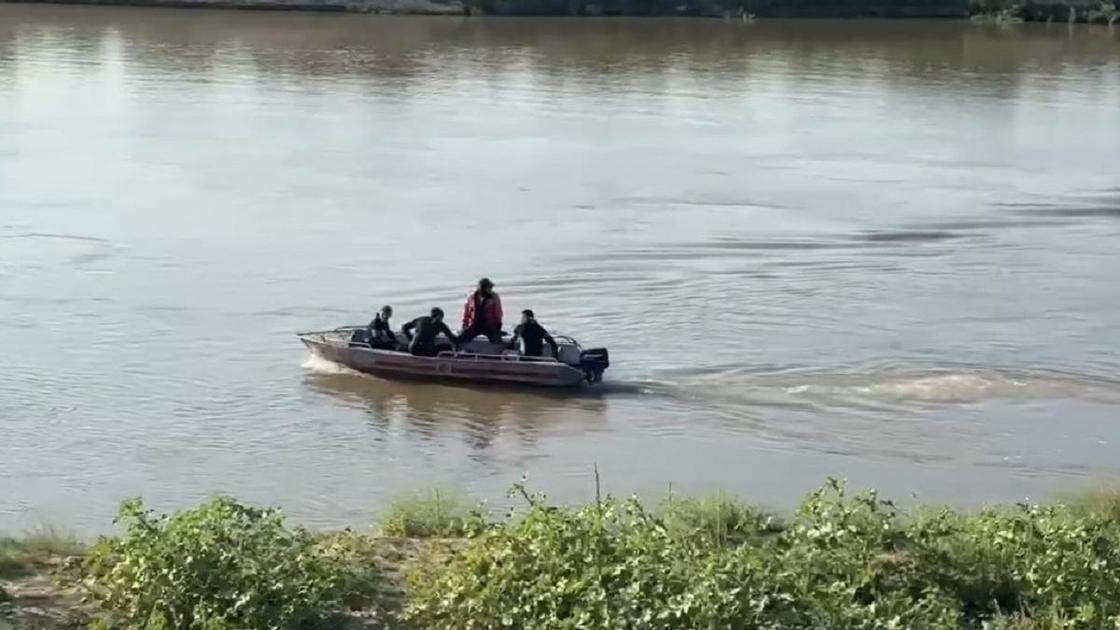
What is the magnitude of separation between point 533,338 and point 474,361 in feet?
2.17

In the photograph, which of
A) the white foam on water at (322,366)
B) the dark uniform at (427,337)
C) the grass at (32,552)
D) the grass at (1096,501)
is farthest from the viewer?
the white foam on water at (322,366)

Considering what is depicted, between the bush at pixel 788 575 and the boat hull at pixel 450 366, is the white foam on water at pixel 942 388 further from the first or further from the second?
the bush at pixel 788 575

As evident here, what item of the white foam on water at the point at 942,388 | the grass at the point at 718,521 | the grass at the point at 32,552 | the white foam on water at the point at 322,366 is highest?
the grass at the point at 32,552

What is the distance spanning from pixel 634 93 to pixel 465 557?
30.6 meters

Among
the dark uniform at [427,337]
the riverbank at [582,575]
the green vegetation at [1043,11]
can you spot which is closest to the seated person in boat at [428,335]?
A: the dark uniform at [427,337]

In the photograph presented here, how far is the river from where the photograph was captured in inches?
614

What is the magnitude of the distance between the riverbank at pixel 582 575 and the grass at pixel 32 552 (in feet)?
0.05

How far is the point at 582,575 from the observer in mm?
8266

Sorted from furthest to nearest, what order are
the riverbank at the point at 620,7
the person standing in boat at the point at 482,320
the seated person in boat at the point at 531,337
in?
1. the riverbank at the point at 620,7
2. the person standing in boat at the point at 482,320
3. the seated person in boat at the point at 531,337

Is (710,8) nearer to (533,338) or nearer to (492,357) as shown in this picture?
(533,338)

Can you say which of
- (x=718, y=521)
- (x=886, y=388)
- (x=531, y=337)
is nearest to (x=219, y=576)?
(x=718, y=521)

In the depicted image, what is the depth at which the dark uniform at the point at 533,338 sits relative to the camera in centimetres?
1756

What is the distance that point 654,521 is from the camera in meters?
9.22

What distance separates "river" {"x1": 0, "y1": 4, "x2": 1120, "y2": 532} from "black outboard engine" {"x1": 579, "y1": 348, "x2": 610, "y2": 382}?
33 centimetres
